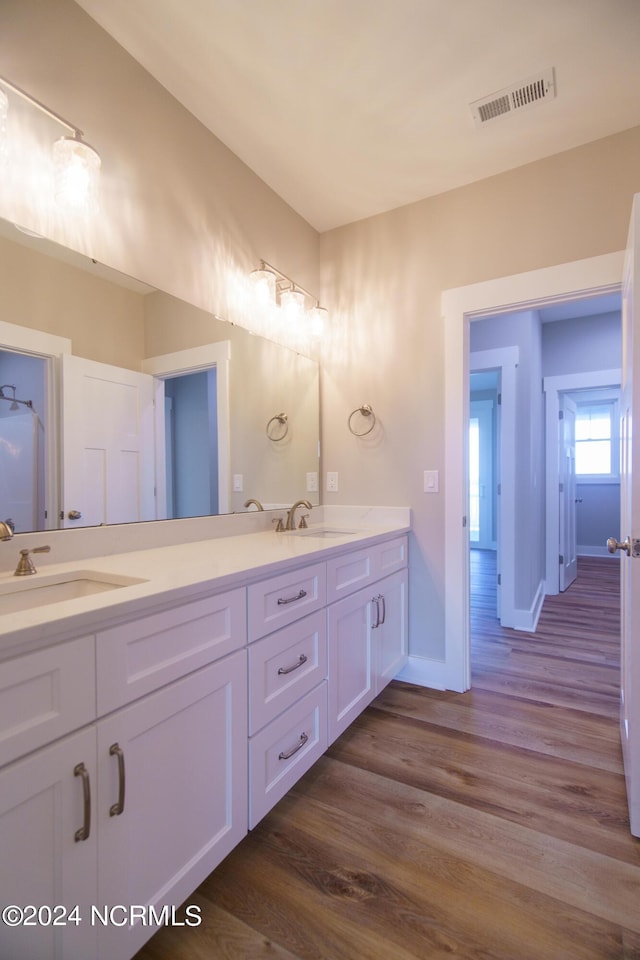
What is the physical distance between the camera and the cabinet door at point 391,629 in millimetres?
2098

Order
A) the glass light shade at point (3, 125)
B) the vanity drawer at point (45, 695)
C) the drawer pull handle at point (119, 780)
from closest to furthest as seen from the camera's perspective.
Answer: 1. the vanity drawer at point (45, 695)
2. the drawer pull handle at point (119, 780)
3. the glass light shade at point (3, 125)

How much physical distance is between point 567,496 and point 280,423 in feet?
11.9

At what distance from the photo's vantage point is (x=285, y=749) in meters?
1.43

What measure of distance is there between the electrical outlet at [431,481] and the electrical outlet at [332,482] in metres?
0.56

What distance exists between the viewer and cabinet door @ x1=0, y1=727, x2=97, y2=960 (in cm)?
75

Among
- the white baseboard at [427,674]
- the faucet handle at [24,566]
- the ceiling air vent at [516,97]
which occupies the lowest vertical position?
the white baseboard at [427,674]

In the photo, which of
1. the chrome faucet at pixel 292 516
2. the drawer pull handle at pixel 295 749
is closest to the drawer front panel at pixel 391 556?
the chrome faucet at pixel 292 516

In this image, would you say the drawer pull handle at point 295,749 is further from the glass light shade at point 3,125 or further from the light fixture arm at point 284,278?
the light fixture arm at point 284,278

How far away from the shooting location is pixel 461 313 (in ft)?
7.53

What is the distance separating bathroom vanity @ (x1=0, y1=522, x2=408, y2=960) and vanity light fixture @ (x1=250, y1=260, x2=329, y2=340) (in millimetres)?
1380

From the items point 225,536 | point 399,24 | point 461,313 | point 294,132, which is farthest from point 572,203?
point 225,536

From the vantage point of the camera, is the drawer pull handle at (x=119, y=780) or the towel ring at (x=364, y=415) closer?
the drawer pull handle at (x=119, y=780)

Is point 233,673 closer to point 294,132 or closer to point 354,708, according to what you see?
point 354,708

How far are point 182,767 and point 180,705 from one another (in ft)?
0.49
